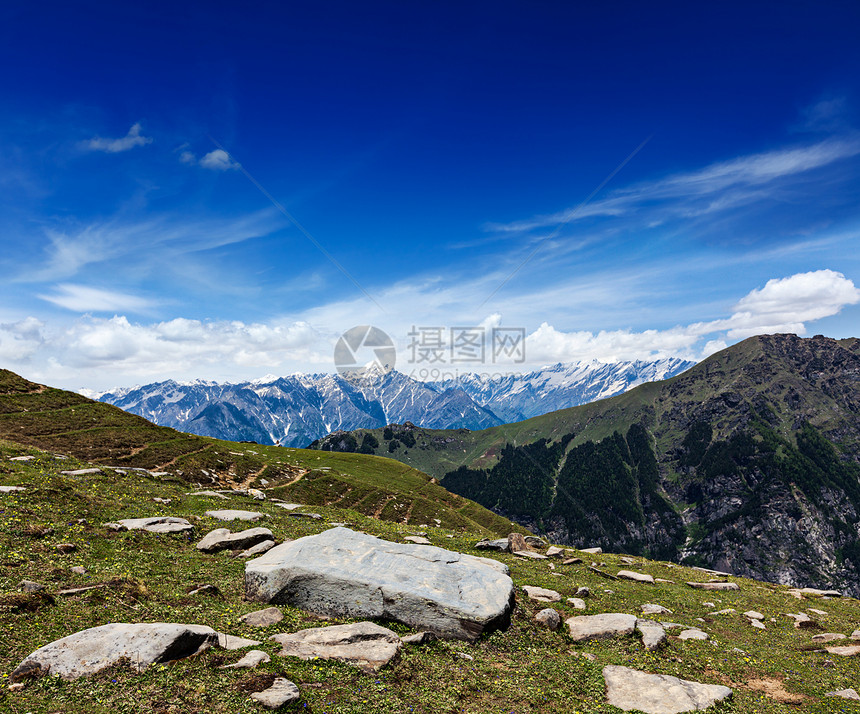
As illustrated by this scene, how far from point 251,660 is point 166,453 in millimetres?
65948

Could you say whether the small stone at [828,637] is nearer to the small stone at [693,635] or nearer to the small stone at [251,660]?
the small stone at [693,635]

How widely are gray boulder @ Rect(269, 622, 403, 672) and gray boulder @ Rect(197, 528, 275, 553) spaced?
1103cm

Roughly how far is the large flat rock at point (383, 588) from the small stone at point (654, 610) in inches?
435

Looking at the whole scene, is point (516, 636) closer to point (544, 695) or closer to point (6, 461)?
point (544, 695)

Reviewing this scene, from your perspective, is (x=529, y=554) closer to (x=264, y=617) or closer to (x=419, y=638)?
(x=419, y=638)

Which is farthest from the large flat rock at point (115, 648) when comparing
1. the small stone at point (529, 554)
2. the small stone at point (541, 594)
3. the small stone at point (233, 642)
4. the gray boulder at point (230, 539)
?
the small stone at point (529, 554)

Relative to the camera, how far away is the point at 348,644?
15953 mm

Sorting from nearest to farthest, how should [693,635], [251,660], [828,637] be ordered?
1. [251,660]
2. [693,635]
3. [828,637]

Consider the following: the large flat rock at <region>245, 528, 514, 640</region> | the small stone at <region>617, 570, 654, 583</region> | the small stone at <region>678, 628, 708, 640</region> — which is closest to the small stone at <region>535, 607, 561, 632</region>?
the large flat rock at <region>245, 528, 514, 640</region>

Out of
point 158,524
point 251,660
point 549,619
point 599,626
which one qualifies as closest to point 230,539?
point 158,524

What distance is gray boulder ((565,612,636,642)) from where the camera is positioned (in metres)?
20.9

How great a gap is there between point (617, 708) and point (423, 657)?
684 cm

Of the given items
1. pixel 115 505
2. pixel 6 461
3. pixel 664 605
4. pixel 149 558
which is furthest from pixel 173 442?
pixel 664 605

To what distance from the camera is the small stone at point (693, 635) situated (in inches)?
875
